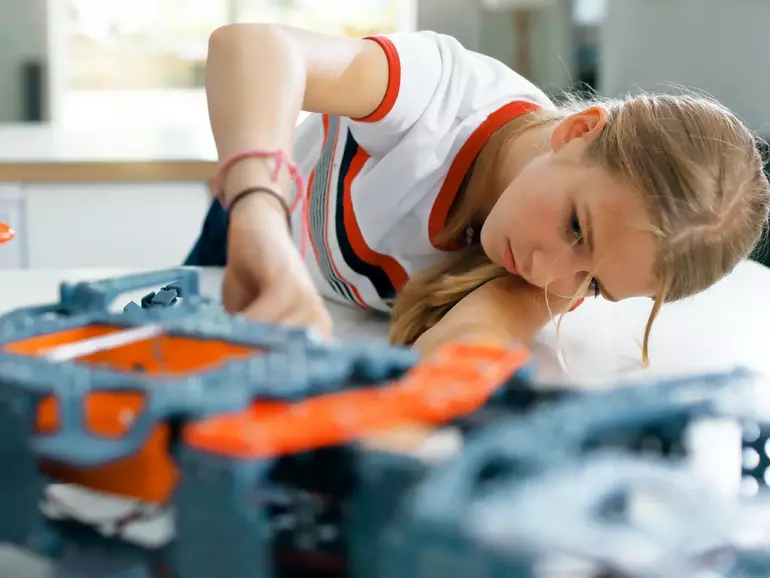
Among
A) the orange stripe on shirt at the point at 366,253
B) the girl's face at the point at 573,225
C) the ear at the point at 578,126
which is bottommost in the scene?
the orange stripe on shirt at the point at 366,253

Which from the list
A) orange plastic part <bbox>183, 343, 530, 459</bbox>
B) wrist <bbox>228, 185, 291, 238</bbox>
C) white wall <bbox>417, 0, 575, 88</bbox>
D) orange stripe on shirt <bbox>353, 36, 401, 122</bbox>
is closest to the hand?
wrist <bbox>228, 185, 291, 238</bbox>

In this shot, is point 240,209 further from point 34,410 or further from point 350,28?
point 350,28

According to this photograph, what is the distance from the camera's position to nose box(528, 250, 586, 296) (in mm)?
719

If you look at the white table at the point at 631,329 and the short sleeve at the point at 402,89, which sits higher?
the short sleeve at the point at 402,89

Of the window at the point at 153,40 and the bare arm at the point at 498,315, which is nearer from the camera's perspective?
the bare arm at the point at 498,315

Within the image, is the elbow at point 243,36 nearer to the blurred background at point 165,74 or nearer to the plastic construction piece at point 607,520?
the plastic construction piece at point 607,520

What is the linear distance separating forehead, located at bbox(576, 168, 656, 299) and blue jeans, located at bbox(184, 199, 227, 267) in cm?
50

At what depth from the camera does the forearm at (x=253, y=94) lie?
57cm

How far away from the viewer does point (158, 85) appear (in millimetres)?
2205

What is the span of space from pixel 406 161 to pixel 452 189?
0.05m

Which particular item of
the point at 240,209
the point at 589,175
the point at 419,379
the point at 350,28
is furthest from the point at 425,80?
the point at 350,28

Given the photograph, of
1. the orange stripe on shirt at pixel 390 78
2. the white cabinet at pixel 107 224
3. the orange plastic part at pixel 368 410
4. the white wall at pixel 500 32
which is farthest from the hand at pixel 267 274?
the white wall at pixel 500 32

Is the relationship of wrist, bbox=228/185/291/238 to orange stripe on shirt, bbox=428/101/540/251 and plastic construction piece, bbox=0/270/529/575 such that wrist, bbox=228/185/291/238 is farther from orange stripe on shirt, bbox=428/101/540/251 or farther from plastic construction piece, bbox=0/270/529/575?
orange stripe on shirt, bbox=428/101/540/251

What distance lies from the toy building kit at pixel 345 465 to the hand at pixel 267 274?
9 centimetres
